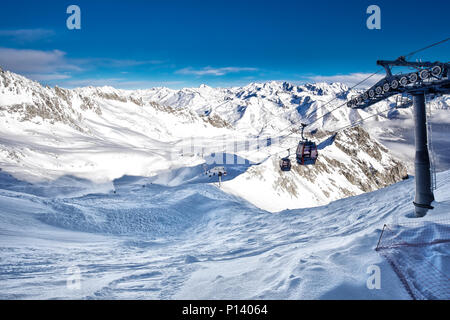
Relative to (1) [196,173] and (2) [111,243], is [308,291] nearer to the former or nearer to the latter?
(2) [111,243]

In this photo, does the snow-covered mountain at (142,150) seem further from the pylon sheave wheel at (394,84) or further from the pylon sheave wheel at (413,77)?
the pylon sheave wheel at (413,77)

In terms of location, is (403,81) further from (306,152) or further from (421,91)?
(306,152)

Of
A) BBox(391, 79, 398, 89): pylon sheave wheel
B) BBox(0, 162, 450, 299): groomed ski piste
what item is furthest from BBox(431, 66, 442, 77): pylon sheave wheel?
BBox(0, 162, 450, 299): groomed ski piste

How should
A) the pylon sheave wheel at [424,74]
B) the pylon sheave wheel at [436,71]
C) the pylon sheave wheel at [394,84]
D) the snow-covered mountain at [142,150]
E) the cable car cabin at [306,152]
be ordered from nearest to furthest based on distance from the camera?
the pylon sheave wheel at [436,71]
the pylon sheave wheel at [424,74]
the pylon sheave wheel at [394,84]
the cable car cabin at [306,152]
the snow-covered mountain at [142,150]

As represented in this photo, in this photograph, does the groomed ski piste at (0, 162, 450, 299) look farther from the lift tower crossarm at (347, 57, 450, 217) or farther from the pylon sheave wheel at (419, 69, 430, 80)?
the pylon sheave wheel at (419, 69, 430, 80)

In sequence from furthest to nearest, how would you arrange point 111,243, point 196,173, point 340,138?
point 340,138 < point 196,173 < point 111,243

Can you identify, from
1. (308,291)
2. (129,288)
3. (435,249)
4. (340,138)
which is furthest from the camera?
(340,138)

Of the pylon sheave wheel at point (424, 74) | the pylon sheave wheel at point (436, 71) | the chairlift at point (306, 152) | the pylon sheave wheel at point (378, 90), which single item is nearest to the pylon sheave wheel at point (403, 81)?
the pylon sheave wheel at point (424, 74)

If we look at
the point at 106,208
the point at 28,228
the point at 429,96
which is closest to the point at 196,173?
the point at 106,208
